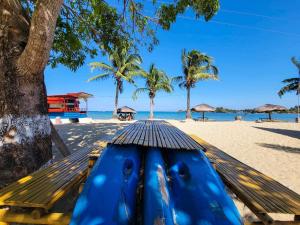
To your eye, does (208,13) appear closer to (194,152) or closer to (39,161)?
(194,152)

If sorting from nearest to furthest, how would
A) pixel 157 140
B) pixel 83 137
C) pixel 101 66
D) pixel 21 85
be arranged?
pixel 157 140 < pixel 21 85 < pixel 83 137 < pixel 101 66

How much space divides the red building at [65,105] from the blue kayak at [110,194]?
72.0 feet

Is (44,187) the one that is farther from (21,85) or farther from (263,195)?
(263,195)

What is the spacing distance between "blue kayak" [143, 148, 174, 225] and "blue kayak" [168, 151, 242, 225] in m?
0.13

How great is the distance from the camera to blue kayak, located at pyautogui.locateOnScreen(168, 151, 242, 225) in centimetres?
148

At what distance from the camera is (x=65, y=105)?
22781 mm

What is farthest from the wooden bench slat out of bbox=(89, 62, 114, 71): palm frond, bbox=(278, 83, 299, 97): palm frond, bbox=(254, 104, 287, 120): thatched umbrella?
bbox=(278, 83, 299, 97): palm frond

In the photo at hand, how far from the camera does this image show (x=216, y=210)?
5.01ft

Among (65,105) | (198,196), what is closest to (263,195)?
(198,196)

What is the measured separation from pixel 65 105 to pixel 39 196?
23.0m

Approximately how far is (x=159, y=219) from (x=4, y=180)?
2.89m

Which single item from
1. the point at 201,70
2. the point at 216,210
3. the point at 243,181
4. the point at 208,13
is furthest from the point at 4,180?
the point at 201,70

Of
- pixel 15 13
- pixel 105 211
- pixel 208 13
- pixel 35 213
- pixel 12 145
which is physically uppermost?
pixel 208 13

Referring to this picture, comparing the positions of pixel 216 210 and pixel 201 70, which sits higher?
pixel 201 70
